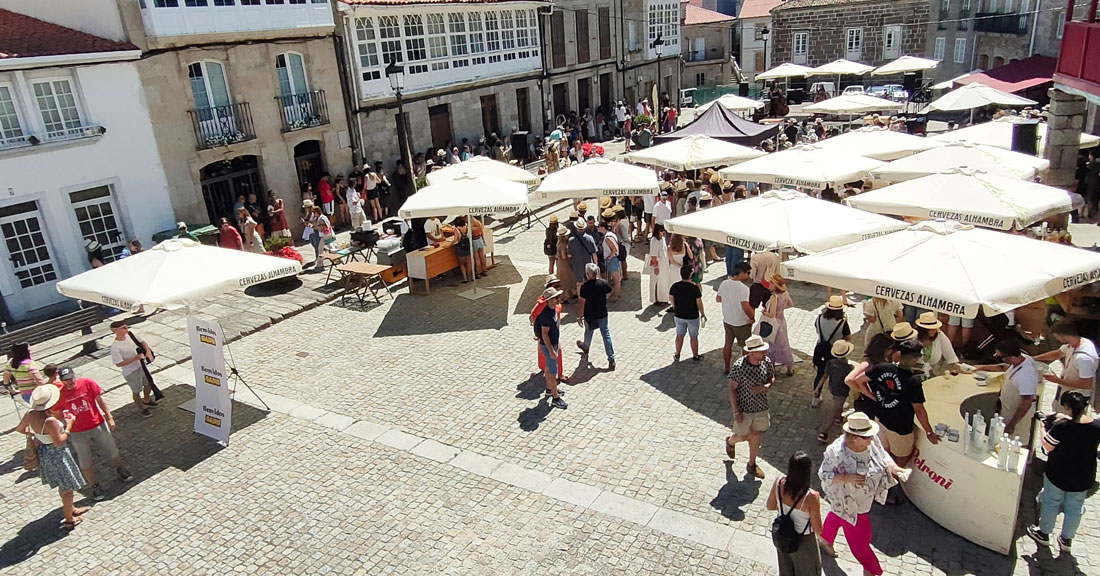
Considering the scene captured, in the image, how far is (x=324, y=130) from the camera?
65.9ft

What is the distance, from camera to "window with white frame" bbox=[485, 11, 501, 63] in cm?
2633

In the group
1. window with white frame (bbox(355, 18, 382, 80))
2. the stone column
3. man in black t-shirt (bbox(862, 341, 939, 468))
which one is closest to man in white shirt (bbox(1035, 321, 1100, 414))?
man in black t-shirt (bbox(862, 341, 939, 468))

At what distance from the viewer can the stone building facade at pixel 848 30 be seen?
4328 centimetres

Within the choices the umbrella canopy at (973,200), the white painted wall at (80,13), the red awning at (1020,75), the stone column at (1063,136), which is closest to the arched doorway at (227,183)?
the white painted wall at (80,13)

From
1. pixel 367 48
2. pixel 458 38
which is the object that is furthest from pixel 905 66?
pixel 367 48

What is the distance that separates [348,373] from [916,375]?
7.61 meters

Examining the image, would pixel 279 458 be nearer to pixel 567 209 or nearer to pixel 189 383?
pixel 189 383

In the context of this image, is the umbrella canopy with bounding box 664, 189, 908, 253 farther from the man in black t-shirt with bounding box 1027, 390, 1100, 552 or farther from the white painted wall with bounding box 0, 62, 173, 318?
the white painted wall with bounding box 0, 62, 173, 318

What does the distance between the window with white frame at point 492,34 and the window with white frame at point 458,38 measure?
1462 millimetres

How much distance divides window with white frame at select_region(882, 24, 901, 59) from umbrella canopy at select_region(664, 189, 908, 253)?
40.8 meters

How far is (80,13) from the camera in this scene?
15.7m

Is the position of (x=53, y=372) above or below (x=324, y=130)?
below

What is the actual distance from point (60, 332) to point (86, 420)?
679cm

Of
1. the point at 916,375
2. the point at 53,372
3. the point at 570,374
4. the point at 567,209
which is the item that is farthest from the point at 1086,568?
the point at 567,209
